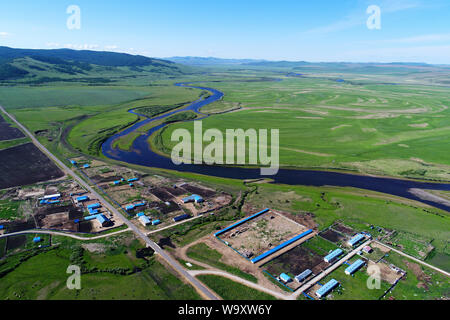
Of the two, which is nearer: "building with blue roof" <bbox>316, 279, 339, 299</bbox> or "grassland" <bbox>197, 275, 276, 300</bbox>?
"grassland" <bbox>197, 275, 276, 300</bbox>

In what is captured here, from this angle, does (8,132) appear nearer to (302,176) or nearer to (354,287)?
(302,176)

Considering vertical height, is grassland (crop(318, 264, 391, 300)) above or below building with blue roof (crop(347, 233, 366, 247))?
below

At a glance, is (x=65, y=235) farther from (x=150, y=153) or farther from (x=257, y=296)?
(x=150, y=153)

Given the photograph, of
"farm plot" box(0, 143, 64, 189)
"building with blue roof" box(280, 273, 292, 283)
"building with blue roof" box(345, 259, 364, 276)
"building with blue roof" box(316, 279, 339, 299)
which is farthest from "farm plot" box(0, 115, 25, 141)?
"building with blue roof" box(345, 259, 364, 276)

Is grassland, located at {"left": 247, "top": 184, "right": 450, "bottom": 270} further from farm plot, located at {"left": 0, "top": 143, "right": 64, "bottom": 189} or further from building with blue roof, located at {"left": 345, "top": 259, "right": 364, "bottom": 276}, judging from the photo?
farm plot, located at {"left": 0, "top": 143, "right": 64, "bottom": 189}

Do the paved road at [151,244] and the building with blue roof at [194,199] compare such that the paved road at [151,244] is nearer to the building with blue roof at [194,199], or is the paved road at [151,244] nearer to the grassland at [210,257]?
the grassland at [210,257]

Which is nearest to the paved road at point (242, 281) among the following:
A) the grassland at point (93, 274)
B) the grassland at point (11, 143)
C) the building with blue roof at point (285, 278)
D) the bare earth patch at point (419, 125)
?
the building with blue roof at point (285, 278)
